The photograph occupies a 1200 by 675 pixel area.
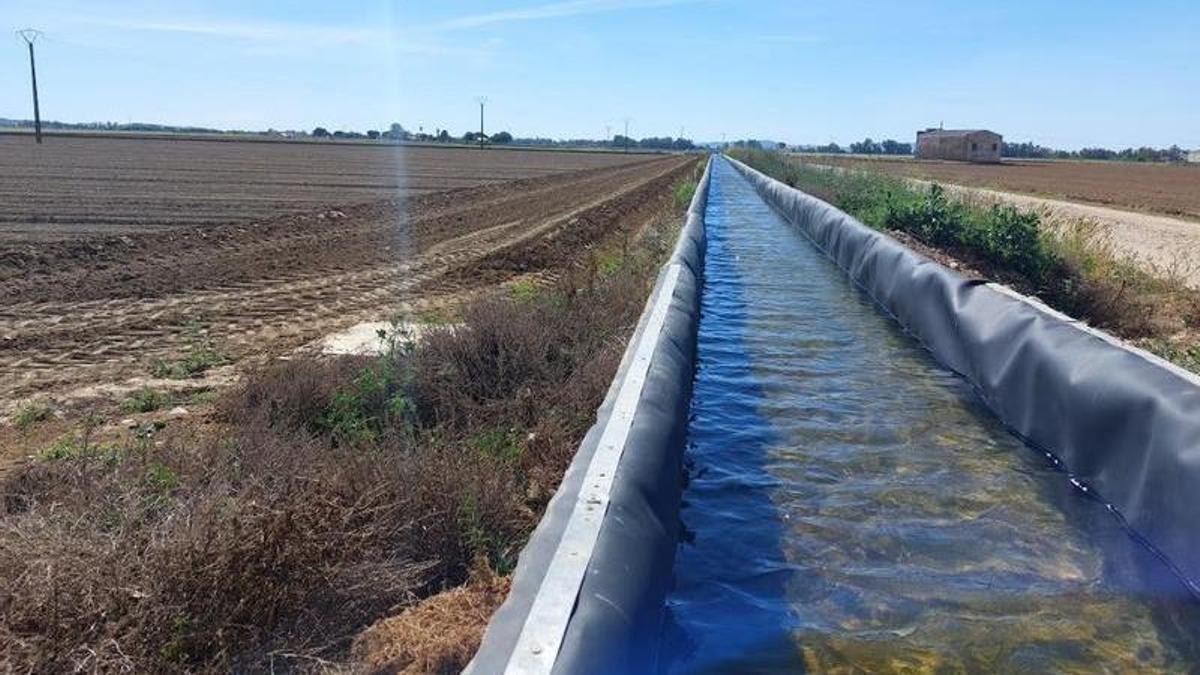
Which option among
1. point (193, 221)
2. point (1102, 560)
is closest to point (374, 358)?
point (1102, 560)

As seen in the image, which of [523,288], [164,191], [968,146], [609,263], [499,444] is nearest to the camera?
[499,444]

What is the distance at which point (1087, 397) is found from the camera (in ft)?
17.4

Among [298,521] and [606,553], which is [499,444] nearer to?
[298,521]

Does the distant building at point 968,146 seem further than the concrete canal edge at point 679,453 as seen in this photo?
Yes

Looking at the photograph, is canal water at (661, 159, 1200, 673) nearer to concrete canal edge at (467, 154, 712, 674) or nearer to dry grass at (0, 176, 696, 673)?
concrete canal edge at (467, 154, 712, 674)

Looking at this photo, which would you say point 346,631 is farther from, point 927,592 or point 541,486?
point 927,592

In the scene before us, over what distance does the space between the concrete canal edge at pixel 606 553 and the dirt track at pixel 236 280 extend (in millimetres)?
4894

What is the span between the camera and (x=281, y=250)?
14.8m

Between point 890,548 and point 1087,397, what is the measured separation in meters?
1.83

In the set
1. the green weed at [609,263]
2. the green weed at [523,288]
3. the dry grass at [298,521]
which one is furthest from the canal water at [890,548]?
the green weed at [609,263]

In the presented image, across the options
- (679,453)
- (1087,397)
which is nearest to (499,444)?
(679,453)

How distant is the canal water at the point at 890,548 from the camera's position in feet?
12.1

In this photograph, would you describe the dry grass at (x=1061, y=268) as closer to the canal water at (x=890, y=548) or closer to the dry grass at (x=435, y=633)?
the canal water at (x=890, y=548)

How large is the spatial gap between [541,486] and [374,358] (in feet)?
8.76
